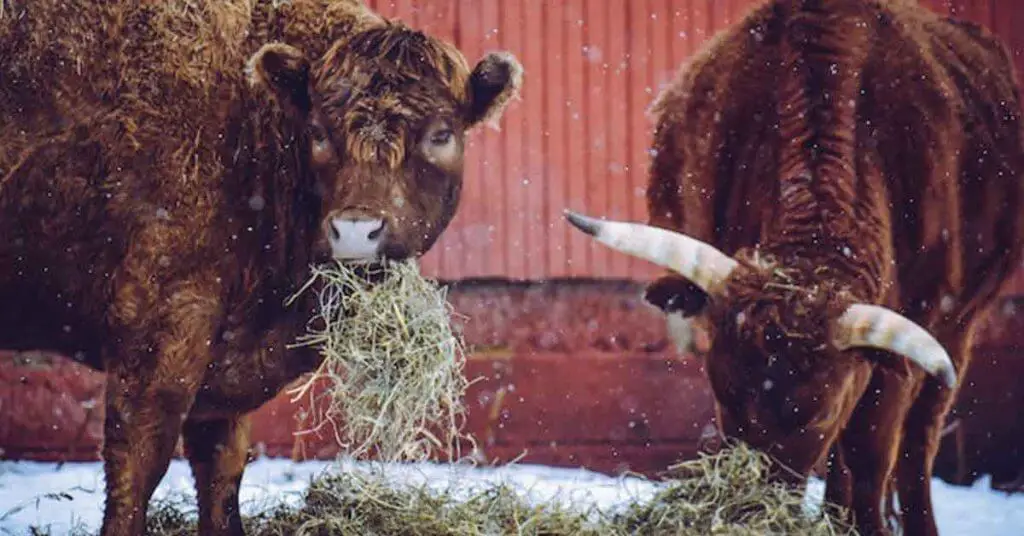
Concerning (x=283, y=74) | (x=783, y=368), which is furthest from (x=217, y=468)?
(x=783, y=368)

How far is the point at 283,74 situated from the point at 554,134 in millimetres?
3427

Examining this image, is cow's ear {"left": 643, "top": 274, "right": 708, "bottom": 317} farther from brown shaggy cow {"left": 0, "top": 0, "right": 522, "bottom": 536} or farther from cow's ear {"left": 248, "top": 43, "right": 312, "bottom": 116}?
cow's ear {"left": 248, "top": 43, "right": 312, "bottom": 116}

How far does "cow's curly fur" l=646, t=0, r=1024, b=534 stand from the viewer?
468 cm

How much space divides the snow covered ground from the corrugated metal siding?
48.8 inches

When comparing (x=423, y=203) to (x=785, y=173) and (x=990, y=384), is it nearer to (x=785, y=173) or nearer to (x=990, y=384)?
(x=785, y=173)

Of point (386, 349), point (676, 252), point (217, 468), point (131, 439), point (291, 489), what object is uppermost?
point (676, 252)

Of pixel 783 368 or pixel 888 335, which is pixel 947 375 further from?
pixel 783 368

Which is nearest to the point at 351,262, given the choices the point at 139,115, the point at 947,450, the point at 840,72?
the point at 139,115

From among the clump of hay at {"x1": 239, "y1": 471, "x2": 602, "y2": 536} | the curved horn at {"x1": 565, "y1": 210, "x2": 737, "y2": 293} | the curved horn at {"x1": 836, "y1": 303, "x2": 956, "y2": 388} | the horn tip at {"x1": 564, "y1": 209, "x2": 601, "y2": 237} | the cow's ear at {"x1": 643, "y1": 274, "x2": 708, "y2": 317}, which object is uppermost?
the horn tip at {"x1": 564, "y1": 209, "x2": 601, "y2": 237}

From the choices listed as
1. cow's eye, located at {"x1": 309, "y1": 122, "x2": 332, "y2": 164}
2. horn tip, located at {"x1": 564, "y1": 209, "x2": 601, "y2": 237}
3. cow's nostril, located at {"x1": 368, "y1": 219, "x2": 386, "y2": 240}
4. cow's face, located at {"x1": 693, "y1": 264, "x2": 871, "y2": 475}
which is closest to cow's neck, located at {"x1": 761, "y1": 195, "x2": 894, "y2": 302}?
cow's face, located at {"x1": 693, "y1": 264, "x2": 871, "y2": 475}

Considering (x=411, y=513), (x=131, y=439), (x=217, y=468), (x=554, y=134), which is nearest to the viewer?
(x=131, y=439)

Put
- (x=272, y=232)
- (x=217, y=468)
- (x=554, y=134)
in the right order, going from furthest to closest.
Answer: (x=554, y=134) < (x=217, y=468) < (x=272, y=232)

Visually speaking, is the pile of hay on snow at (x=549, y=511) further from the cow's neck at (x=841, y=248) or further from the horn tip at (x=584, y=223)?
the horn tip at (x=584, y=223)

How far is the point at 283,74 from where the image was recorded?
480 cm
